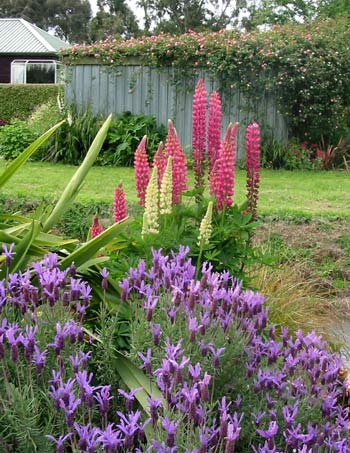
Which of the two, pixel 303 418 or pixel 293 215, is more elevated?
pixel 303 418

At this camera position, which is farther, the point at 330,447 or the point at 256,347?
the point at 256,347

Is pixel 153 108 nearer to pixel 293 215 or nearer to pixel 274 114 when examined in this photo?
pixel 274 114

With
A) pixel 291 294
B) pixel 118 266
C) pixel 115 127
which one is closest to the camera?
pixel 118 266

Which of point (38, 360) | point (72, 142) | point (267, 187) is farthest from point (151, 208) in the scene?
point (72, 142)

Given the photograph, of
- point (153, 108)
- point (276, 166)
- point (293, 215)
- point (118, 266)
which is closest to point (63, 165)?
point (153, 108)

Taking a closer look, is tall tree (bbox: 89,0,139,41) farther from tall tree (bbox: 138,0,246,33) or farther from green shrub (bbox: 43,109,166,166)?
green shrub (bbox: 43,109,166,166)

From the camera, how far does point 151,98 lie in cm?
1448

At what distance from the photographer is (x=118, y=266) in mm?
3014

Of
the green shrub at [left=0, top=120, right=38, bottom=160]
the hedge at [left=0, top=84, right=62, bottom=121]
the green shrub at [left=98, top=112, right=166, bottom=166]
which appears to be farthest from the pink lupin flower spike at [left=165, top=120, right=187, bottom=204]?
the hedge at [left=0, top=84, right=62, bottom=121]

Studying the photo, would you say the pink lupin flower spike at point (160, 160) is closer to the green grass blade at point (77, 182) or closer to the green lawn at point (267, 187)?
the green grass blade at point (77, 182)

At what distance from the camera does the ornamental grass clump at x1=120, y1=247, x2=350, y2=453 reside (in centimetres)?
155

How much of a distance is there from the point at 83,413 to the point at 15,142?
12.7m

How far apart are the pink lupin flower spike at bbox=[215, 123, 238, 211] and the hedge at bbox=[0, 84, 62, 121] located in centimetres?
2073

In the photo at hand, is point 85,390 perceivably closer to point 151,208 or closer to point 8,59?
point 151,208
